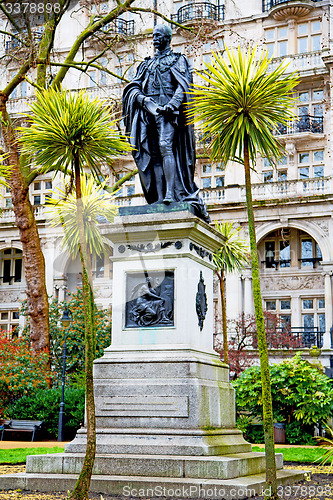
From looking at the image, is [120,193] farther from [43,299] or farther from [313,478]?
[313,478]

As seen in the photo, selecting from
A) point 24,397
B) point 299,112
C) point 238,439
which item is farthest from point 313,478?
point 299,112

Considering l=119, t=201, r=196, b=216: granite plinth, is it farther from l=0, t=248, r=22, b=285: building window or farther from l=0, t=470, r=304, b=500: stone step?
l=0, t=248, r=22, b=285: building window

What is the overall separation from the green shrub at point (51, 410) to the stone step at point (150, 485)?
11975 mm

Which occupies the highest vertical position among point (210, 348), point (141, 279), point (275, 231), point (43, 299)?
point (275, 231)

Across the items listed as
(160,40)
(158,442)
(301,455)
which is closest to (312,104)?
(301,455)

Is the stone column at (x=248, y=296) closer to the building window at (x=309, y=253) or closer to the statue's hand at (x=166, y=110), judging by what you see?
the building window at (x=309, y=253)

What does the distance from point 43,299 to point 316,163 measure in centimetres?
2052

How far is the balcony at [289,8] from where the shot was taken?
38.6m

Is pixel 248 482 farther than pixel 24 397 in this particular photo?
No

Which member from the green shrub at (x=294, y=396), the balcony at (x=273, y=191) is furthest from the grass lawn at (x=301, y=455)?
the balcony at (x=273, y=191)

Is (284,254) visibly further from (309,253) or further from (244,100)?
(244,100)

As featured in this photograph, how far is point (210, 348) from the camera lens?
9.55m

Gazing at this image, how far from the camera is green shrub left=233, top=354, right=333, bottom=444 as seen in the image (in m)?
17.9

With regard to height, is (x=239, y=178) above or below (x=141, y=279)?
above
